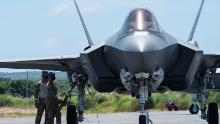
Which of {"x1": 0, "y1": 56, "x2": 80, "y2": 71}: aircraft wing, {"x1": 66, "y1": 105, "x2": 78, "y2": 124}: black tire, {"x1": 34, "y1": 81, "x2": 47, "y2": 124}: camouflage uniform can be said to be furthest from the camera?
{"x1": 66, "y1": 105, "x2": 78, "y2": 124}: black tire

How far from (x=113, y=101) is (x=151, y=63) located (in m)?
33.3

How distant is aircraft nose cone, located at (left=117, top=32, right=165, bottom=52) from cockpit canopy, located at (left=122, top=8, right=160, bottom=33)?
32cm

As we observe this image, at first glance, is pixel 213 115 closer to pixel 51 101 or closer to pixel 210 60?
pixel 210 60

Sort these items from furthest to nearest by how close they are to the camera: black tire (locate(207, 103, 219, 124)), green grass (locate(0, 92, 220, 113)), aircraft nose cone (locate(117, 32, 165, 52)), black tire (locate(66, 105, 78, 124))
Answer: green grass (locate(0, 92, 220, 113))
black tire (locate(66, 105, 78, 124))
black tire (locate(207, 103, 219, 124))
aircraft nose cone (locate(117, 32, 165, 52))

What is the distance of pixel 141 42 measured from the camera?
9477 millimetres

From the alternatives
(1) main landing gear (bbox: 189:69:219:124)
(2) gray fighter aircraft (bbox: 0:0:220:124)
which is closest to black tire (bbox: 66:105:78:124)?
(2) gray fighter aircraft (bbox: 0:0:220:124)

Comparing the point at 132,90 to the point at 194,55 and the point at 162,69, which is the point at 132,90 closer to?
the point at 162,69

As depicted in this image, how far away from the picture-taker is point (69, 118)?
14.0m

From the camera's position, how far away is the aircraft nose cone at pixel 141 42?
30.8 ft

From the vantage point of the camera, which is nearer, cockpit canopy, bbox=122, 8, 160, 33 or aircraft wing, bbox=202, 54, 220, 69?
cockpit canopy, bbox=122, 8, 160, 33

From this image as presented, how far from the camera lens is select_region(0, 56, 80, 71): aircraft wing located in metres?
12.9

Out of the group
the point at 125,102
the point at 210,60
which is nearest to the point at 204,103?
the point at 210,60

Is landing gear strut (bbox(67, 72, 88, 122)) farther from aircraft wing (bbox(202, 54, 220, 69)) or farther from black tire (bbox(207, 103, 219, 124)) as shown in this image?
black tire (bbox(207, 103, 219, 124))

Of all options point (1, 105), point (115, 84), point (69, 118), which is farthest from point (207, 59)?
point (1, 105)
